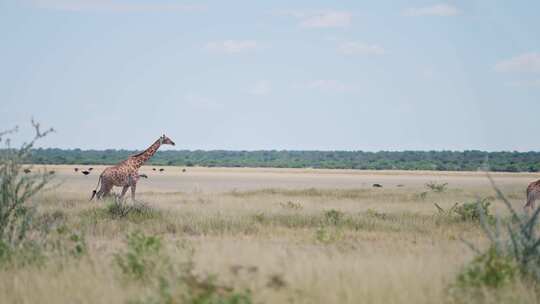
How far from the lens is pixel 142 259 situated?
9.99 metres

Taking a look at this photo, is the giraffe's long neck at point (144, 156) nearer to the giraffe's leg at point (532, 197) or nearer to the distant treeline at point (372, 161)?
the giraffe's leg at point (532, 197)

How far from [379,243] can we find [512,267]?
6350 mm

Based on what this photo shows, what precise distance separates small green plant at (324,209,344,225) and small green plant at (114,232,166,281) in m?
10.1

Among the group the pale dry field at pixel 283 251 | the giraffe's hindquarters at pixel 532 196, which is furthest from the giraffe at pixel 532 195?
the pale dry field at pixel 283 251

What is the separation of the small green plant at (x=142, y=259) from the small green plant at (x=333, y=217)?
33.0ft

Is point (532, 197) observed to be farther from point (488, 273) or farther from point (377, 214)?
point (488, 273)

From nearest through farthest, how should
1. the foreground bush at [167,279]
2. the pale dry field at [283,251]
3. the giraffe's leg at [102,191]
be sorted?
the foreground bush at [167,279]
the pale dry field at [283,251]
the giraffe's leg at [102,191]

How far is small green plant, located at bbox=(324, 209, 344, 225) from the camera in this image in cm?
2028

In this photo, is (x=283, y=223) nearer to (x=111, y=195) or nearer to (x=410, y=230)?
(x=410, y=230)

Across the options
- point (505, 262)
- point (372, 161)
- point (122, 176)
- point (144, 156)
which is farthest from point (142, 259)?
point (372, 161)

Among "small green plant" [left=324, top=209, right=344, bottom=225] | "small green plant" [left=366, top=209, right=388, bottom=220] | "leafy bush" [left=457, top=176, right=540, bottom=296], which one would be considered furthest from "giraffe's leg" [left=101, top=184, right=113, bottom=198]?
"leafy bush" [left=457, top=176, right=540, bottom=296]

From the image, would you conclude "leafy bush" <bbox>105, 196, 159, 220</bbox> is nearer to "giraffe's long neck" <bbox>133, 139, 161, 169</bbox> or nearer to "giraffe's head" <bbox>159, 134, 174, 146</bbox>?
"giraffe's long neck" <bbox>133, 139, 161, 169</bbox>

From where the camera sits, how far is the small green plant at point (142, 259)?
32.3ft

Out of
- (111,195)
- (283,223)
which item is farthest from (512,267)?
(111,195)
